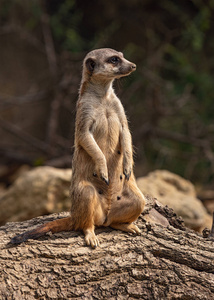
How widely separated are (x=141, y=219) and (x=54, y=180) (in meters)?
2.36

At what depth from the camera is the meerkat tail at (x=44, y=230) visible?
106 inches

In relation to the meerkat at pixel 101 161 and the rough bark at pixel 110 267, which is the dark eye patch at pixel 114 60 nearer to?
the meerkat at pixel 101 161

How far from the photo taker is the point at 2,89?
26.8 ft

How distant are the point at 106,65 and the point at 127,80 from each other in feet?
15.1

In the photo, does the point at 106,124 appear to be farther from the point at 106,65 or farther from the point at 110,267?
the point at 110,267

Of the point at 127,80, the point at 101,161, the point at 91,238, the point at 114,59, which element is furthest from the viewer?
the point at 127,80

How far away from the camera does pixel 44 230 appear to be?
2795mm

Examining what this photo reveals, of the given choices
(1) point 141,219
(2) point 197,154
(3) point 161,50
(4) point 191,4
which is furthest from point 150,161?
(1) point 141,219

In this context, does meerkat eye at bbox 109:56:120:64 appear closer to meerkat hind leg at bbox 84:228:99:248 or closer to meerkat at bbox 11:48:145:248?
meerkat at bbox 11:48:145:248

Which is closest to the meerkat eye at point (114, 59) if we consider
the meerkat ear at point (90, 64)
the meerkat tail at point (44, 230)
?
the meerkat ear at point (90, 64)

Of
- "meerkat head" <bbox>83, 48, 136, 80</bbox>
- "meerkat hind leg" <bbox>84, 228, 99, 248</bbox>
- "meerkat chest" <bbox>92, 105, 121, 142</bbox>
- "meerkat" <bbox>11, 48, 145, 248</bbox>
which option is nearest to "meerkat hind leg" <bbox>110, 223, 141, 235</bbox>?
"meerkat" <bbox>11, 48, 145, 248</bbox>

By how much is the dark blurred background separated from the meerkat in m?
4.37

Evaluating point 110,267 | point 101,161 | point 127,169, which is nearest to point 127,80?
point 127,169

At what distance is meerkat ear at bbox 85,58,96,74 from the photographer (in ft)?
9.86
